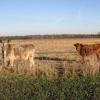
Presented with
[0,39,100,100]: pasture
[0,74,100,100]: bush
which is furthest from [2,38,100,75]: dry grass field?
[0,74,100,100]: bush

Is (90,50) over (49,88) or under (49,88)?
over

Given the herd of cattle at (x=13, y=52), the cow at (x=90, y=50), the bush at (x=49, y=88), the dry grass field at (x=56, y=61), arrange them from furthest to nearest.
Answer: the cow at (x=90, y=50), the herd of cattle at (x=13, y=52), the dry grass field at (x=56, y=61), the bush at (x=49, y=88)

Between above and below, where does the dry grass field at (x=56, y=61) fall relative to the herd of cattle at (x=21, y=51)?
below

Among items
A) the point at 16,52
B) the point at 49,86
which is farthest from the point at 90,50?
the point at 49,86

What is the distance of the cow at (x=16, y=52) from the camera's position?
20.2m

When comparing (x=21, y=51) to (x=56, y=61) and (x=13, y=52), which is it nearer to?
(x=13, y=52)

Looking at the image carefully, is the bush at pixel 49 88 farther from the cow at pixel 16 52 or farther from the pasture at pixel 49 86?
the cow at pixel 16 52

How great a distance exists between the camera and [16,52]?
20.7 m

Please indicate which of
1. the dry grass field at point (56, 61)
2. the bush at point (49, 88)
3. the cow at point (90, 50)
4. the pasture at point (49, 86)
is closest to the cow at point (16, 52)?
the dry grass field at point (56, 61)

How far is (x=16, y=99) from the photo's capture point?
35.6 ft

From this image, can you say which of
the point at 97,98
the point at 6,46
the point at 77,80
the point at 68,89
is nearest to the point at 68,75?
the point at 77,80

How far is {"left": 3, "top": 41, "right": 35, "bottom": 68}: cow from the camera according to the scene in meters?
20.2

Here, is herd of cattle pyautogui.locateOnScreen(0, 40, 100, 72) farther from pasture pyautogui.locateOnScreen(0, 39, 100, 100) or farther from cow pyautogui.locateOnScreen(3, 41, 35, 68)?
pasture pyautogui.locateOnScreen(0, 39, 100, 100)

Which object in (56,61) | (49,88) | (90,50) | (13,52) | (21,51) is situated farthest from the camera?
(56,61)
